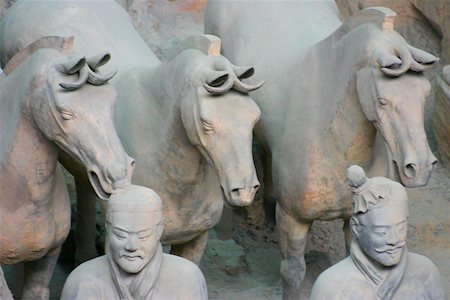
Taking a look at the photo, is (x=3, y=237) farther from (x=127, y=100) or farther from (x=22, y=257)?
(x=127, y=100)

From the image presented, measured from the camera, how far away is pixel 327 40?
10.9m

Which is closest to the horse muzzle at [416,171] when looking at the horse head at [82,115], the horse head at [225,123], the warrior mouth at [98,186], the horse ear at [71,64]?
the horse head at [225,123]

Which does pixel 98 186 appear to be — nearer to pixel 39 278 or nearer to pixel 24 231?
pixel 24 231

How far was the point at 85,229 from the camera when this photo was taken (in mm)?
11727

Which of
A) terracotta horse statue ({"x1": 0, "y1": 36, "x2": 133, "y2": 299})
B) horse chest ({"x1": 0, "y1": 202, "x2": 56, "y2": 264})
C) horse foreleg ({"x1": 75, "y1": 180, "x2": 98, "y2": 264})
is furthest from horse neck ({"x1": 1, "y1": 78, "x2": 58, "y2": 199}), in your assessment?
horse foreleg ({"x1": 75, "y1": 180, "x2": 98, "y2": 264})

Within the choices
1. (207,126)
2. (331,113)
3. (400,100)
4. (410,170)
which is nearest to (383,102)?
(400,100)

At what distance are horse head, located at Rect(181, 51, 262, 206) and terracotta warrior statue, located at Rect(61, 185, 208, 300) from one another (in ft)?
3.21

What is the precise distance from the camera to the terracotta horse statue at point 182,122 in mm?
9969

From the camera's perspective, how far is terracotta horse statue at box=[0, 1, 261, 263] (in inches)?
392

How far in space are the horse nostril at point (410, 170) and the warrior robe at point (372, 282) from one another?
1.18m

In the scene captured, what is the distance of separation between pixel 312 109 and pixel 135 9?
2821mm

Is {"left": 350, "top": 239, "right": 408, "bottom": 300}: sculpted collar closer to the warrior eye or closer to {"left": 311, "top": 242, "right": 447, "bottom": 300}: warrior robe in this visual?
{"left": 311, "top": 242, "right": 447, "bottom": 300}: warrior robe

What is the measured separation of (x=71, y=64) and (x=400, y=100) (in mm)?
1668

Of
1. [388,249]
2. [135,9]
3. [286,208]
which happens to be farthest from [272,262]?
[388,249]
